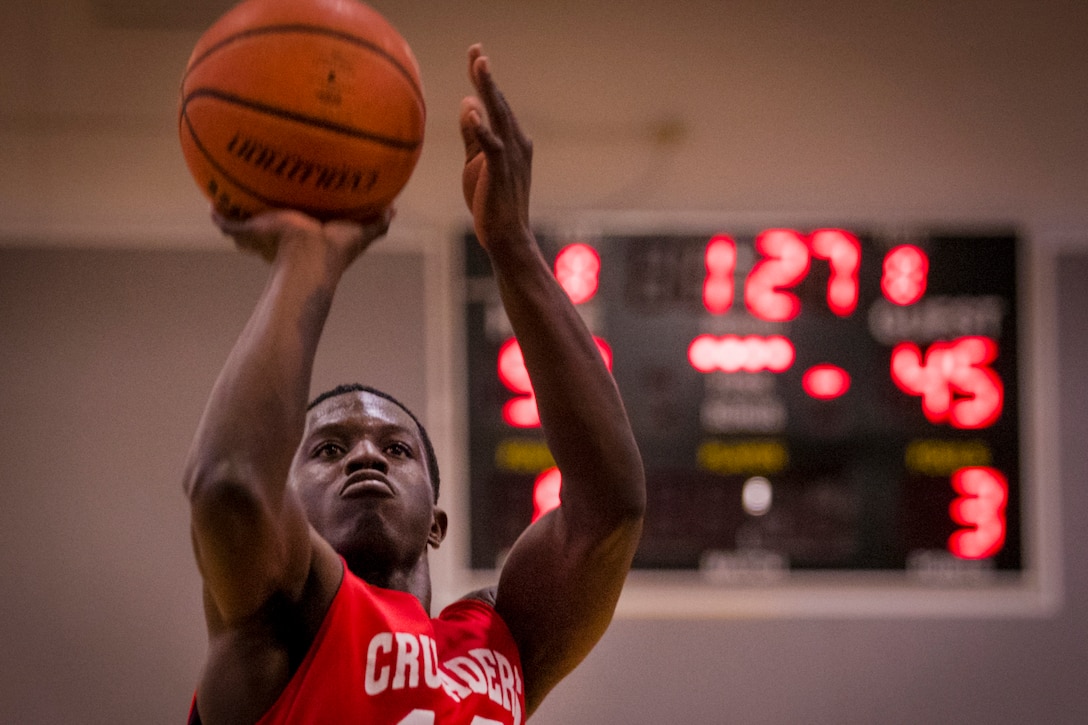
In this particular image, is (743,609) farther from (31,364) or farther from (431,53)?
(31,364)

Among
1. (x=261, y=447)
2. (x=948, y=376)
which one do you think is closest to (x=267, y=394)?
(x=261, y=447)

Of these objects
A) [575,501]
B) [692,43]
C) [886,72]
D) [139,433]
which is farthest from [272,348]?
[886,72]

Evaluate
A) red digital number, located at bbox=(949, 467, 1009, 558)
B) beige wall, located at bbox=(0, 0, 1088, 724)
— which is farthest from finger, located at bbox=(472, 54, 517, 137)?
red digital number, located at bbox=(949, 467, 1009, 558)

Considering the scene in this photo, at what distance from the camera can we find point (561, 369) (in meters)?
1.11

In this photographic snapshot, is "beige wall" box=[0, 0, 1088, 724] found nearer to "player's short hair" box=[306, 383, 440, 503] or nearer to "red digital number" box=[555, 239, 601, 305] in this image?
"red digital number" box=[555, 239, 601, 305]

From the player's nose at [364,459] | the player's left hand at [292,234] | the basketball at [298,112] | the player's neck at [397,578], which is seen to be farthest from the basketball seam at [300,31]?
the player's neck at [397,578]

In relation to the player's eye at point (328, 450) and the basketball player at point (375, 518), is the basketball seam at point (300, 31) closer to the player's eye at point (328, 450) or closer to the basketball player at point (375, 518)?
the basketball player at point (375, 518)

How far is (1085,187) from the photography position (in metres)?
2.59

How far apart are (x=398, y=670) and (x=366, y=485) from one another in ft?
0.77

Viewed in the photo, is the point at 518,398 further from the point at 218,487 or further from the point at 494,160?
the point at 218,487

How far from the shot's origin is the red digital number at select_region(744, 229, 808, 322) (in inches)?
90.8

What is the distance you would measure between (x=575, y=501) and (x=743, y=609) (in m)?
1.37

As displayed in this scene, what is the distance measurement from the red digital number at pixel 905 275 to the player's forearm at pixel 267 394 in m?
1.73

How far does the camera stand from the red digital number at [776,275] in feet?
7.57
